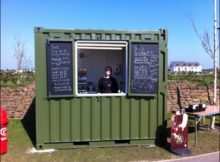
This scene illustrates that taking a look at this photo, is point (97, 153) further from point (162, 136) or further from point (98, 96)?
point (162, 136)

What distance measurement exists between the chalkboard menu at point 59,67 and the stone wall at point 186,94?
6261 millimetres

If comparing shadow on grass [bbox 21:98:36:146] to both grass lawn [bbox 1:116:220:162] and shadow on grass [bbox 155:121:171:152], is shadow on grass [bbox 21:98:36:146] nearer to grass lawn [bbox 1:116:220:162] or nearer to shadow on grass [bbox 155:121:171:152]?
grass lawn [bbox 1:116:220:162]

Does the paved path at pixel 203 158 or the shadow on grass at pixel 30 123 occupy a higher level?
the shadow on grass at pixel 30 123

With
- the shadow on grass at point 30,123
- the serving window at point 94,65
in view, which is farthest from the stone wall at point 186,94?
the shadow on grass at point 30,123

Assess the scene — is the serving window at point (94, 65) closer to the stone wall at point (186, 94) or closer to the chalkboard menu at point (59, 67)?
the stone wall at point (186, 94)

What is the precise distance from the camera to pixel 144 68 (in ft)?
23.9

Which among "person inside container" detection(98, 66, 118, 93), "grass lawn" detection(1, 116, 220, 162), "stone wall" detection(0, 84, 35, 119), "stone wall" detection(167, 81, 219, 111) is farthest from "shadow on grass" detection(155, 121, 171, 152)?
"stone wall" detection(0, 84, 35, 119)

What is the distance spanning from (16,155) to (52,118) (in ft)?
3.51

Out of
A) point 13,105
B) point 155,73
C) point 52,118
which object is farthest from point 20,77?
point 155,73

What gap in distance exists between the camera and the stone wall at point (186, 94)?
12.4 metres

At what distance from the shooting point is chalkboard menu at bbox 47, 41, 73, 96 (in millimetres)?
6914

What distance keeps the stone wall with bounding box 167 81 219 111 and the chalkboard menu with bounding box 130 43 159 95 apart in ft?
17.1

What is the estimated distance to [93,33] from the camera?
7051 mm

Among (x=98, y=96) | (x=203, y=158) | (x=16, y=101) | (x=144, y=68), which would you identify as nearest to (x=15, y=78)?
(x=16, y=101)
